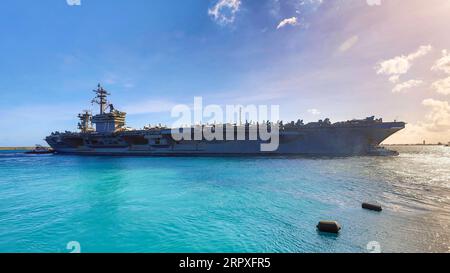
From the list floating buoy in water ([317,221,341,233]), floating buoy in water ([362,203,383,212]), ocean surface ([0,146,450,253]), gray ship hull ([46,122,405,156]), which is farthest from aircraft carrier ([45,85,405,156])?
floating buoy in water ([317,221,341,233])

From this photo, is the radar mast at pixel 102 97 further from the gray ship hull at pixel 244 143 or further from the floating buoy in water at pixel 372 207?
the floating buoy in water at pixel 372 207

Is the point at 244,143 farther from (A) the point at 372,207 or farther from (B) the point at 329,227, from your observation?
(B) the point at 329,227

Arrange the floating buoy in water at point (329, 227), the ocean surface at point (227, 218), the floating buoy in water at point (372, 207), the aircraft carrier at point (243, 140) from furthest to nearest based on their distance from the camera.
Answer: the aircraft carrier at point (243, 140) → the floating buoy in water at point (372, 207) → the floating buoy in water at point (329, 227) → the ocean surface at point (227, 218)

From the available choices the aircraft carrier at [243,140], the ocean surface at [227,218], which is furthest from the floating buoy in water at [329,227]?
the aircraft carrier at [243,140]

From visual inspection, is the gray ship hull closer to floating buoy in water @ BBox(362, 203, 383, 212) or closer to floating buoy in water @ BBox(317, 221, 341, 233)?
floating buoy in water @ BBox(362, 203, 383, 212)

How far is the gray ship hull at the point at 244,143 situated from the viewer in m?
25.8

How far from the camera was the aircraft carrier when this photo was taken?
2575 centimetres

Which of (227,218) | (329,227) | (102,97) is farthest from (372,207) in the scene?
(102,97)

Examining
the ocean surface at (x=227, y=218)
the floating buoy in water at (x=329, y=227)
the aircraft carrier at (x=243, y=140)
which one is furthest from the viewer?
the aircraft carrier at (x=243, y=140)
